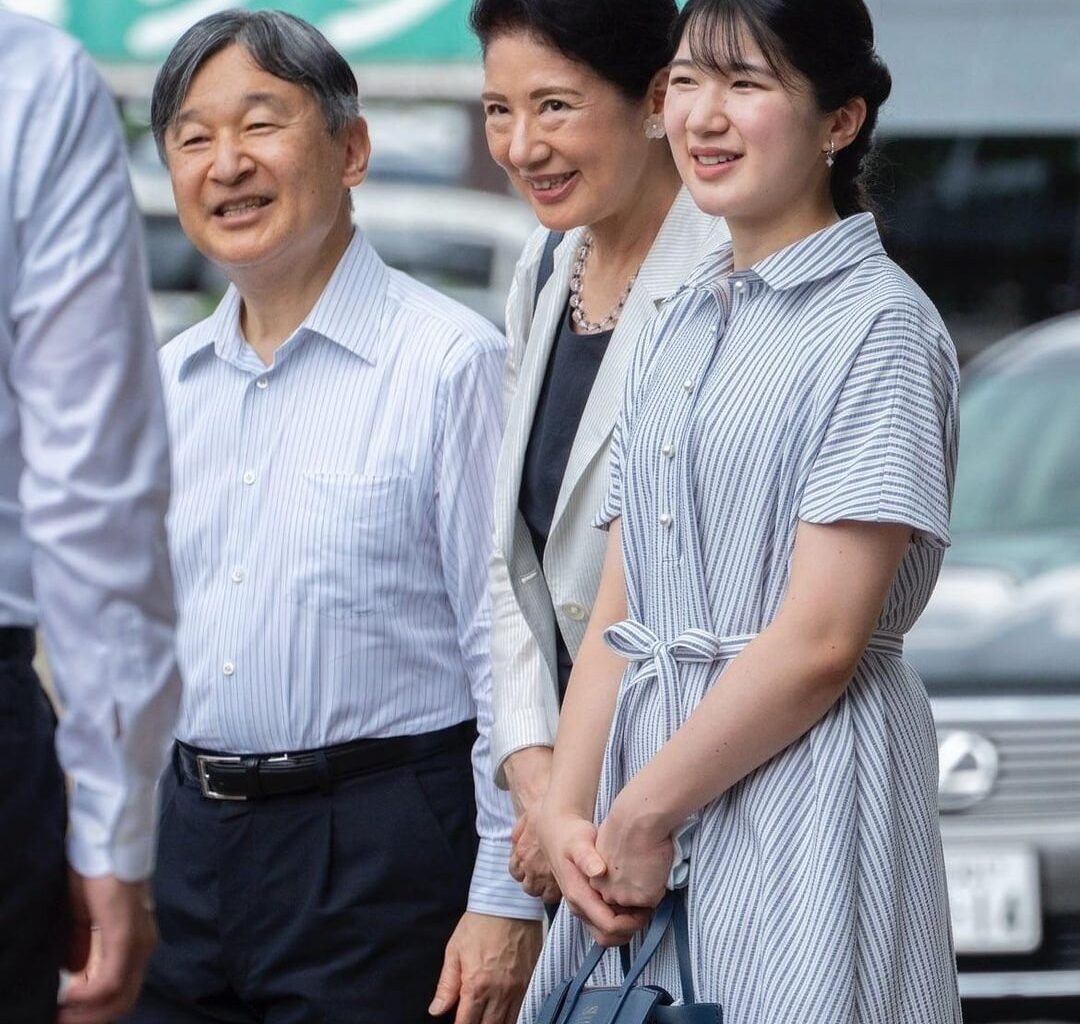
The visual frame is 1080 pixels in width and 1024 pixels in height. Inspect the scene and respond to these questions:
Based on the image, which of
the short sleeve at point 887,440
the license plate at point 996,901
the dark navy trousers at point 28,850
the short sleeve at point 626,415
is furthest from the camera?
the license plate at point 996,901

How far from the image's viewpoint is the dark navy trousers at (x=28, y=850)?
5.31ft

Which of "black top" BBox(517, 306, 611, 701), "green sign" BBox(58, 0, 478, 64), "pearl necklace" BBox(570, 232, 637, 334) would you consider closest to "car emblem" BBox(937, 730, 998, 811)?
"black top" BBox(517, 306, 611, 701)

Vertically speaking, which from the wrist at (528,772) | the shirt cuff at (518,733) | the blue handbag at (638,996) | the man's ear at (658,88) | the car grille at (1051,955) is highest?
the man's ear at (658,88)

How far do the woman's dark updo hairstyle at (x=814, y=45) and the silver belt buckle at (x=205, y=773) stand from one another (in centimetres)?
105

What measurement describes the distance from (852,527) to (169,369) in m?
1.16

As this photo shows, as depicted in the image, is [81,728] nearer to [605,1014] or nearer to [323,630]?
[605,1014]

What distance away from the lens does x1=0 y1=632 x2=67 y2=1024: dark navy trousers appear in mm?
1619

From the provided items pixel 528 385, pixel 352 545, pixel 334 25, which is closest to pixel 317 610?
pixel 352 545

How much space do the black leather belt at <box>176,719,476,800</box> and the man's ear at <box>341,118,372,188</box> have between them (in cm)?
78

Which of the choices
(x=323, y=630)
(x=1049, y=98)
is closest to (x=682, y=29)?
(x=323, y=630)

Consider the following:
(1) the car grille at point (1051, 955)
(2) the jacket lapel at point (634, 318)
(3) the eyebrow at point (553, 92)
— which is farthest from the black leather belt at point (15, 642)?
(1) the car grille at point (1051, 955)

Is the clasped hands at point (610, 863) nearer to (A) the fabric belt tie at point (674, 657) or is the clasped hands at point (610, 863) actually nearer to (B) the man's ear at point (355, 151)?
(A) the fabric belt tie at point (674, 657)

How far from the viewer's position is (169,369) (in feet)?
9.11

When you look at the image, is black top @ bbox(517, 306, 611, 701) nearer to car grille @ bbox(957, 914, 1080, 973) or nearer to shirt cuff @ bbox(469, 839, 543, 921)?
shirt cuff @ bbox(469, 839, 543, 921)
